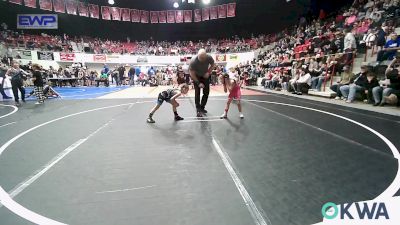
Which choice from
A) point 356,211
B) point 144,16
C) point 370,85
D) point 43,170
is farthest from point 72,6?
point 356,211

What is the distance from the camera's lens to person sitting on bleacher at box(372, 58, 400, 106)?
6551 mm

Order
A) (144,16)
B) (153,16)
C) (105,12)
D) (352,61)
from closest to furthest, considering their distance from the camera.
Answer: (352,61), (105,12), (144,16), (153,16)

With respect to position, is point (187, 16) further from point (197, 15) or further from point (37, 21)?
point (37, 21)

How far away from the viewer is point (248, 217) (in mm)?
1912

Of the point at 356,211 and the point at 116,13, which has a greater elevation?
the point at 116,13

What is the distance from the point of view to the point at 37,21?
2430 centimetres

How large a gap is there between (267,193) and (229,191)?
33 cm

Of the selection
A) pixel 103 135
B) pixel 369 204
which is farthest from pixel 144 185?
pixel 103 135

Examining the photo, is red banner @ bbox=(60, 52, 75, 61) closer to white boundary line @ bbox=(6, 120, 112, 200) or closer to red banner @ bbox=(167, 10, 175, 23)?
red banner @ bbox=(167, 10, 175, 23)

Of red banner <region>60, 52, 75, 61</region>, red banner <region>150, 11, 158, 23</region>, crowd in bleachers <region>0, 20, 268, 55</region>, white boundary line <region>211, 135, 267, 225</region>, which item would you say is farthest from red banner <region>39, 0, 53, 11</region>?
white boundary line <region>211, 135, 267, 225</region>

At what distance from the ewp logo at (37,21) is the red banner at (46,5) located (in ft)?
4.51

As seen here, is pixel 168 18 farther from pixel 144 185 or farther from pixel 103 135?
pixel 144 185

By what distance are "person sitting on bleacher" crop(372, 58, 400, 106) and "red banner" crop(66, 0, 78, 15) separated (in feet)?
94.8

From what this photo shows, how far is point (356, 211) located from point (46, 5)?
30387 millimetres
